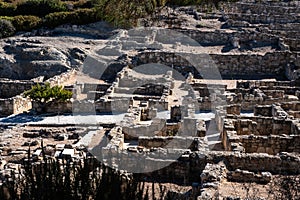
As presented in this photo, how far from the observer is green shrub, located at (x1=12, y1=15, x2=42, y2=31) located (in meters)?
39.3

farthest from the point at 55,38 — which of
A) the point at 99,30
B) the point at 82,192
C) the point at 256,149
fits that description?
the point at 82,192

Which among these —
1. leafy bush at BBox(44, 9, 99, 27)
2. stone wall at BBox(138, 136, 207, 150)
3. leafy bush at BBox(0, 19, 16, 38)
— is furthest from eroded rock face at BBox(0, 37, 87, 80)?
stone wall at BBox(138, 136, 207, 150)

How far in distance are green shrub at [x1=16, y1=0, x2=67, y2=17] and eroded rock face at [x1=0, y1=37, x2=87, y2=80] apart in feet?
27.6

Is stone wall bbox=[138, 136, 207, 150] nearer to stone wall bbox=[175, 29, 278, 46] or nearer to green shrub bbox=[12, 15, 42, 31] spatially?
stone wall bbox=[175, 29, 278, 46]

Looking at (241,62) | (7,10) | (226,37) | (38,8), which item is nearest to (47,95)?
(241,62)

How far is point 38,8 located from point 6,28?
6198 mm

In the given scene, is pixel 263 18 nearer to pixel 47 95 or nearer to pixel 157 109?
pixel 157 109

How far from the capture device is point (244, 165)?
44.9 ft

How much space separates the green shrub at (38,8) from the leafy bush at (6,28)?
16.7ft

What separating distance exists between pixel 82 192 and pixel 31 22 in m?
30.7

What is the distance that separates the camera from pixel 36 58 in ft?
108

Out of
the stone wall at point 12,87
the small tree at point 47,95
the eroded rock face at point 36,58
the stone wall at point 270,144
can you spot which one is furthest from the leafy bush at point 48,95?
the stone wall at point 270,144

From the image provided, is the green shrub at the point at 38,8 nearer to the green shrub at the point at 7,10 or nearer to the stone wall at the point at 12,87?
the green shrub at the point at 7,10

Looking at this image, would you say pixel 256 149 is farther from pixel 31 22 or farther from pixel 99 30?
pixel 31 22
